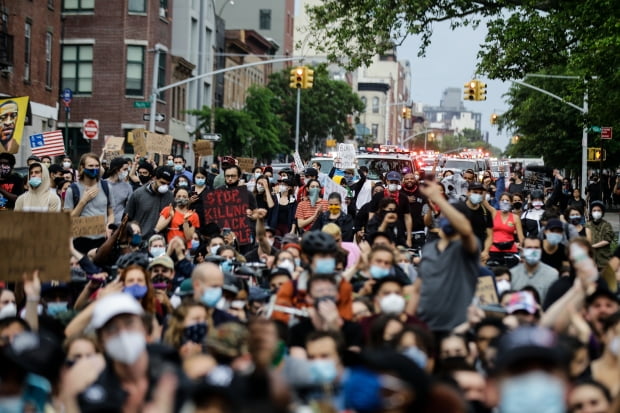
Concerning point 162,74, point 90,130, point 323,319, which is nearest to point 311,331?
point 323,319

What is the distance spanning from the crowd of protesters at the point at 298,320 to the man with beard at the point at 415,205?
1452 millimetres

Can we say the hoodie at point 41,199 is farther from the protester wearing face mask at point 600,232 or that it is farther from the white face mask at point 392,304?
the protester wearing face mask at point 600,232

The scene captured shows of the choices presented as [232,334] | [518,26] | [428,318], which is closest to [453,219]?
[428,318]

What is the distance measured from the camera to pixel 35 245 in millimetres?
10383

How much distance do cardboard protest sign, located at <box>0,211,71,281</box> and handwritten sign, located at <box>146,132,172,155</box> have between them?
53.2 feet

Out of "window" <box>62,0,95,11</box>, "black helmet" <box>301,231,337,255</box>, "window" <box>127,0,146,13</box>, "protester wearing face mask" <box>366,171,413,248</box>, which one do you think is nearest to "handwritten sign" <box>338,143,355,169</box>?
"protester wearing face mask" <box>366,171,413,248</box>

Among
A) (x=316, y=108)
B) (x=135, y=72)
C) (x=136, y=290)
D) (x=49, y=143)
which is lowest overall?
(x=136, y=290)

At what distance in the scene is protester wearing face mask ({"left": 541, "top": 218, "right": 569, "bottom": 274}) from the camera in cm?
1384

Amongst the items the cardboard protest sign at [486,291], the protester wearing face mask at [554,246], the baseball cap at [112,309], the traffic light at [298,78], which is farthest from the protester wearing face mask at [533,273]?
the traffic light at [298,78]

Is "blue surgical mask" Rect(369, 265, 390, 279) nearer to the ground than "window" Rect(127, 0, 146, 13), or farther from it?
nearer to the ground

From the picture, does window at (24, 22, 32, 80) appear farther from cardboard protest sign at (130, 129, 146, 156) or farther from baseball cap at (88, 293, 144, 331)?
baseball cap at (88, 293, 144, 331)

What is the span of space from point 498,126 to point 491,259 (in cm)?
6096

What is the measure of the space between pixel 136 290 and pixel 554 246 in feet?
18.2

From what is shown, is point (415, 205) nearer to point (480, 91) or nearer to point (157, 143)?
point (157, 143)
